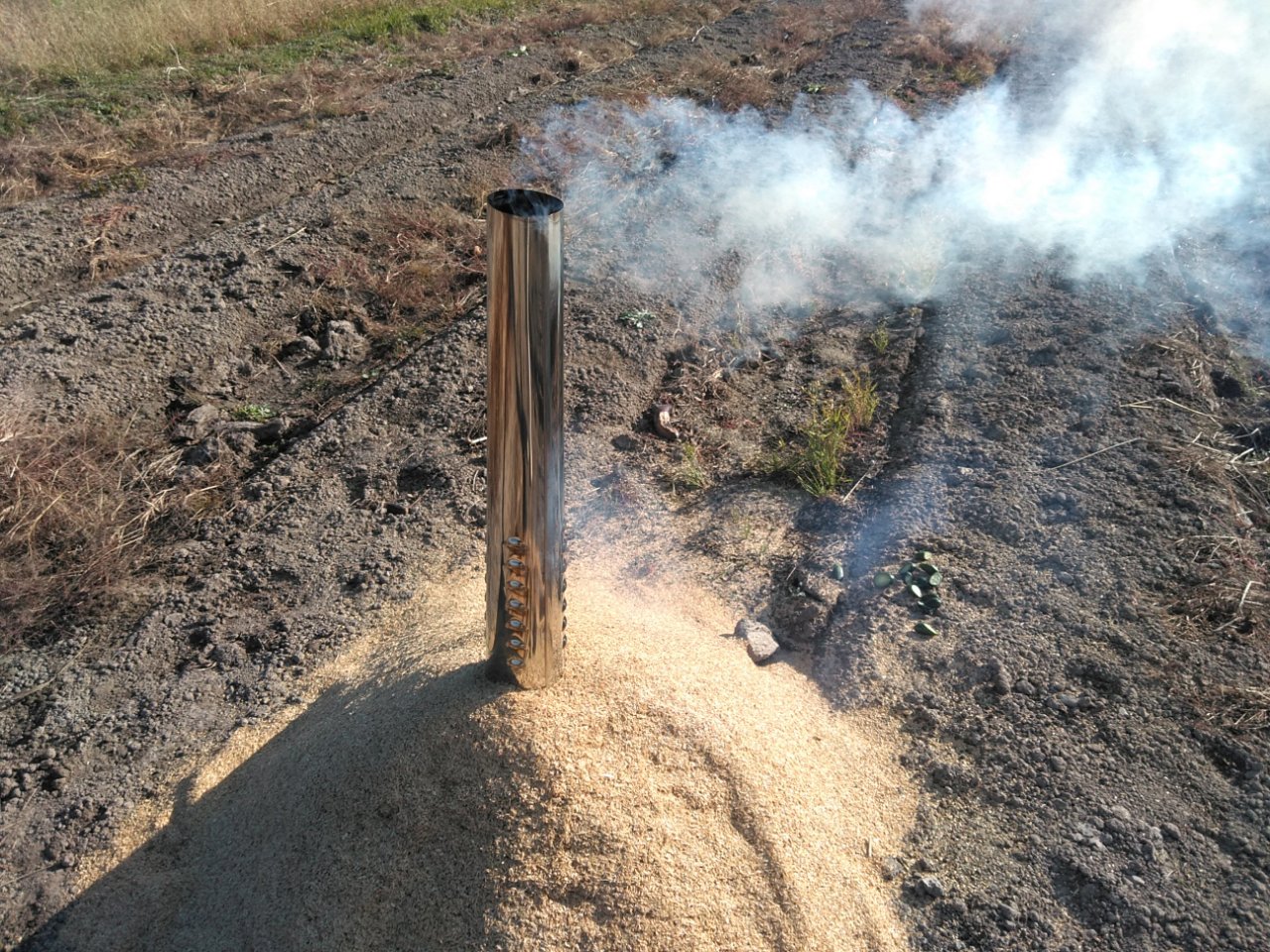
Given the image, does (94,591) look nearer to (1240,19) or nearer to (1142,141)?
(1142,141)

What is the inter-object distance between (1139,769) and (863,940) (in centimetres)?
122

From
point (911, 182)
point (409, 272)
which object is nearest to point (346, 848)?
point (409, 272)

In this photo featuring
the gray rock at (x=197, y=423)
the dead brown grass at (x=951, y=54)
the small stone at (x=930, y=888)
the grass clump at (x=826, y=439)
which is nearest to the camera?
the small stone at (x=930, y=888)

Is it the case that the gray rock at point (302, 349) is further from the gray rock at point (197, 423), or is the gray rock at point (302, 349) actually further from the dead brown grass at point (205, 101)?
the dead brown grass at point (205, 101)

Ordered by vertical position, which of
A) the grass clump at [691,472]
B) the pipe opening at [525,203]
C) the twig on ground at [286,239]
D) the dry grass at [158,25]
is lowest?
the grass clump at [691,472]

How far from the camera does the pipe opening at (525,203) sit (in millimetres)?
2119

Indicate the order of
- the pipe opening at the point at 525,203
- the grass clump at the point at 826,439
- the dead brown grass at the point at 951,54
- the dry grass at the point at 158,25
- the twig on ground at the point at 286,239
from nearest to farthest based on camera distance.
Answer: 1. the pipe opening at the point at 525,203
2. the grass clump at the point at 826,439
3. the twig on ground at the point at 286,239
4. the dry grass at the point at 158,25
5. the dead brown grass at the point at 951,54

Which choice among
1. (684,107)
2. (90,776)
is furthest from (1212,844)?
(684,107)

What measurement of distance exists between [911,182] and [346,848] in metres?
7.06

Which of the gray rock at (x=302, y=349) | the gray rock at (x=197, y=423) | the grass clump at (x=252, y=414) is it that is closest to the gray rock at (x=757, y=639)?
the grass clump at (x=252, y=414)

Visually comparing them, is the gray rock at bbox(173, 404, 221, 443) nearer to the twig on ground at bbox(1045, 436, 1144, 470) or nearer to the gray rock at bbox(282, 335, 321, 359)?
the gray rock at bbox(282, 335, 321, 359)

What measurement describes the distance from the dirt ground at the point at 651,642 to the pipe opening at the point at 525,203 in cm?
135

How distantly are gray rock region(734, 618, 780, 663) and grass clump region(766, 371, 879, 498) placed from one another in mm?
932

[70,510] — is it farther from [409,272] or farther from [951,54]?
[951,54]
